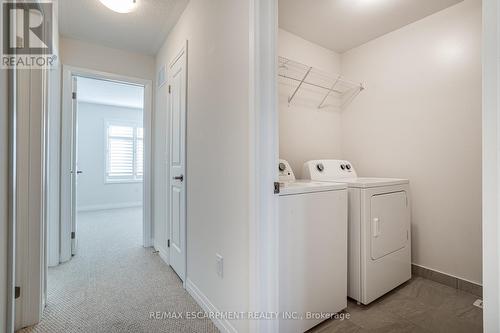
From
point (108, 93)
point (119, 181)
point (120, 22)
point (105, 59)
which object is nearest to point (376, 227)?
point (120, 22)

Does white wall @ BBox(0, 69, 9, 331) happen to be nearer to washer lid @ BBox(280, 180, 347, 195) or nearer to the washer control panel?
washer lid @ BBox(280, 180, 347, 195)

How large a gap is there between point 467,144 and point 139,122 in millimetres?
6189

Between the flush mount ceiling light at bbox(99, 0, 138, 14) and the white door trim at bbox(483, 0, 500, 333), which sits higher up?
the flush mount ceiling light at bbox(99, 0, 138, 14)

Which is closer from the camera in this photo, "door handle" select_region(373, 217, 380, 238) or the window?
"door handle" select_region(373, 217, 380, 238)

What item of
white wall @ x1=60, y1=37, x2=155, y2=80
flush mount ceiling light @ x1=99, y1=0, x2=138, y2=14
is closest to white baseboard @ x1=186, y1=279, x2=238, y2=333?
flush mount ceiling light @ x1=99, y1=0, x2=138, y2=14

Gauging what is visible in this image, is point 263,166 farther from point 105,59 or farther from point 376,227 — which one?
point 105,59

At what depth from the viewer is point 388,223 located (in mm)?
1939

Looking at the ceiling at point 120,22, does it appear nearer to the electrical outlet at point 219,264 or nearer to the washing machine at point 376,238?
the electrical outlet at point 219,264

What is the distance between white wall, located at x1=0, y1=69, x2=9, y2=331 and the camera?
935 millimetres

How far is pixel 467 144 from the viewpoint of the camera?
2.01m

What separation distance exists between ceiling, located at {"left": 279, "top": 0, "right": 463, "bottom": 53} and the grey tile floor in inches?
95.6

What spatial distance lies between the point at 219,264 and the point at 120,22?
248 centimetres

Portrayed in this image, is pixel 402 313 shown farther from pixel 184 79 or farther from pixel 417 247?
pixel 184 79

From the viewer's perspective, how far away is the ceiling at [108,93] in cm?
415
